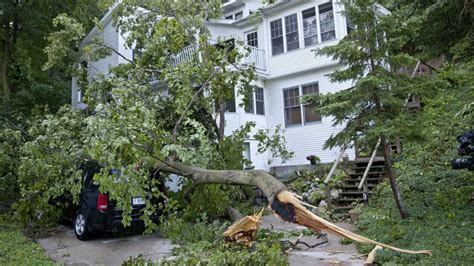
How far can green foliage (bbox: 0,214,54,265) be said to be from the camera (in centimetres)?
616

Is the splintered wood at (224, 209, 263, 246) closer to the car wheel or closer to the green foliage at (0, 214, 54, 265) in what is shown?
the green foliage at (0, 214, 54, 265)

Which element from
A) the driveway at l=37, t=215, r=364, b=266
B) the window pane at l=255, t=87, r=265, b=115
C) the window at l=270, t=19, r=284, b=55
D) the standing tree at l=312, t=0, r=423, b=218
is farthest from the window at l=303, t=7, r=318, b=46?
the driveway at l=37, t=215, r=364, b=266

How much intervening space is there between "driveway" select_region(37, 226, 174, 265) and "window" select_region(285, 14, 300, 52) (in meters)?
9.85

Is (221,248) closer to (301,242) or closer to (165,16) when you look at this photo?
(301,242)

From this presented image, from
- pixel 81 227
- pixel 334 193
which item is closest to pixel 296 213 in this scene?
pixel 81 227

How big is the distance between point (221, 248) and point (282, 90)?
10714 millimetres

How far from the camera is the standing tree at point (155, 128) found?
5.01m

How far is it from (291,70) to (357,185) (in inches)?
248

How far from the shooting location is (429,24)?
25.2 feet

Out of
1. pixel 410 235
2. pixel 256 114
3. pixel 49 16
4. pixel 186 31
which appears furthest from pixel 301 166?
pixel 49 16

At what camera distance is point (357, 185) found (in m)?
10.3

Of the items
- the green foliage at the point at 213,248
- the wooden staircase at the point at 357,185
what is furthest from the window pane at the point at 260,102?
the green foliage at the point at 213,248

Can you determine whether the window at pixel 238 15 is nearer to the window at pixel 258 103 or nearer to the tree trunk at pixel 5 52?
the window at pixel 258 103

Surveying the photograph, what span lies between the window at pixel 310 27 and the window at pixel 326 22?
275 millimetres
